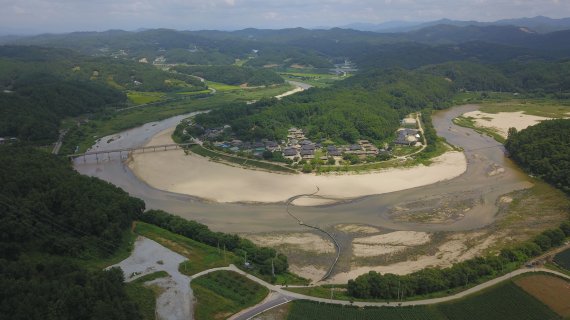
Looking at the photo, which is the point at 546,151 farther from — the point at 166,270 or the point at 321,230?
the point at 166,270

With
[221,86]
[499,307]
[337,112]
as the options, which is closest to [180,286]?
[499,307]

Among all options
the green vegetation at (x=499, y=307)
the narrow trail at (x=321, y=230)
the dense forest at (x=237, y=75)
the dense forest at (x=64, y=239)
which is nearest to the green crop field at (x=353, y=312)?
the green vegetation at (x=499, y=307)

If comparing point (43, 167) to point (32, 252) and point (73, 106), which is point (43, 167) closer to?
point (32, 252)

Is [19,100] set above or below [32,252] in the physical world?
above

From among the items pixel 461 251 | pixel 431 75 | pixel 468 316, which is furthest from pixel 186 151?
pixel 431 75

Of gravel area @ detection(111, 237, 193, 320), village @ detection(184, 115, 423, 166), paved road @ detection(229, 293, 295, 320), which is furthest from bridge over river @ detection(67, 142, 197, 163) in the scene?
paved road @ detection(229, 293, 295, 320)
